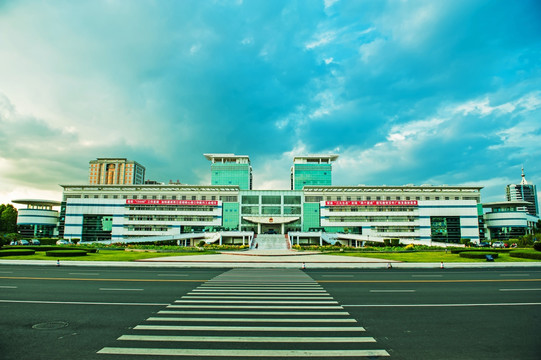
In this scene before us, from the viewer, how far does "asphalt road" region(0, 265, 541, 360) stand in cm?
771

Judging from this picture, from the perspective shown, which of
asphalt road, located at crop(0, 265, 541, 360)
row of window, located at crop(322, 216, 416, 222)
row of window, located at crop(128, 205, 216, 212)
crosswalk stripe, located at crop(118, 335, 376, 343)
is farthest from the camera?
row of window, located at crop(128, 205, 216, 212)

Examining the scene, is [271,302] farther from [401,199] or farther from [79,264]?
[401,199]

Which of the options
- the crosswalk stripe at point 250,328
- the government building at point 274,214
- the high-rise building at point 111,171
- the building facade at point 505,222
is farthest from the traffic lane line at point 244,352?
the high-rise building at point 111,171

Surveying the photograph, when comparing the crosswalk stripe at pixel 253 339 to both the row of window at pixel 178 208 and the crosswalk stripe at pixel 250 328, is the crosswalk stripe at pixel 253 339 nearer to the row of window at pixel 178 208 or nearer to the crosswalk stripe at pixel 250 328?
the crosswalk stripe at pixel 250 328

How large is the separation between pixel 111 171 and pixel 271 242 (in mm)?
159270

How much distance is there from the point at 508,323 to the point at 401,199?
300ft

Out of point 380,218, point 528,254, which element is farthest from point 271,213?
point 528,254

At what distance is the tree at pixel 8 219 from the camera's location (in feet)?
361

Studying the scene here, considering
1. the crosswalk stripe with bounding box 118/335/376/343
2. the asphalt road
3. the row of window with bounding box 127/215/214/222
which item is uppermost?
the row of window with bounding box 127/215/214/222

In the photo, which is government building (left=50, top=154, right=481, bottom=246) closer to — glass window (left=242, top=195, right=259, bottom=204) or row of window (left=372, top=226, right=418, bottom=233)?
row of window (left=372, top=226, right=418, bottom=233)

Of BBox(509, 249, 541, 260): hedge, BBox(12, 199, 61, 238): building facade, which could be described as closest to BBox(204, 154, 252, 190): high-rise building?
BBox(12, 199, 61, 238): building facade

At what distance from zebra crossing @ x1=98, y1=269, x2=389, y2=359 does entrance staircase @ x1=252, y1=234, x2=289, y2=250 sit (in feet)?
187

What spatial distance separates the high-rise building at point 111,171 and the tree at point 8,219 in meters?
73.9

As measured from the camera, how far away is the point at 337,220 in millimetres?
90125
